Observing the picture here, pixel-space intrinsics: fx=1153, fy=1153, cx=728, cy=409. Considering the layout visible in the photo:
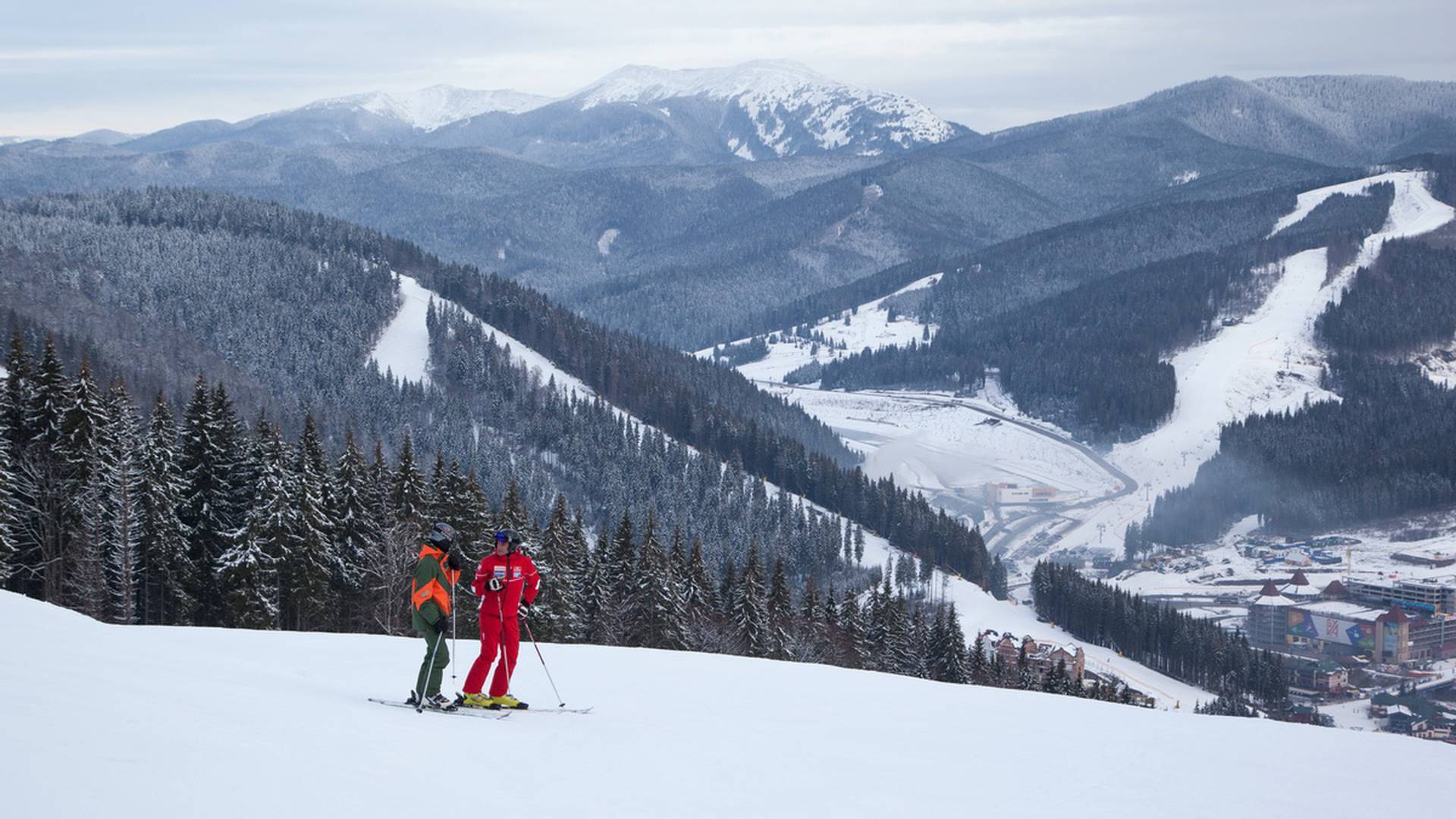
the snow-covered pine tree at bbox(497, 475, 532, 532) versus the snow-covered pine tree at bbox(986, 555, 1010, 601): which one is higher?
the snow-covered pine tree at bbox(497, 475, 532, 532)

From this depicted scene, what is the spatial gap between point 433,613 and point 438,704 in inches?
51.4

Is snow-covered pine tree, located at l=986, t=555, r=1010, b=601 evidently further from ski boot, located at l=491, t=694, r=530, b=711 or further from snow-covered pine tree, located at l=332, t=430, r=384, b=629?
ski boot, located at l=491, t=694, r=530, b=711

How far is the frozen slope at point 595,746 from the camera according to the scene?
10.8m

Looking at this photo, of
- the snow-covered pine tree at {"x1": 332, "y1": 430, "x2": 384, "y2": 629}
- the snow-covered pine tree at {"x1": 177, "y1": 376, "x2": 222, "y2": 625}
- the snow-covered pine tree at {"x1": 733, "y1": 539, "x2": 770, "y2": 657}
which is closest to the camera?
the snow-covered pine tree at {"x1": 177, "y1": 376, "x2": 222, "y2": 625}

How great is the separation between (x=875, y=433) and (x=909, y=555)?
8358 cm

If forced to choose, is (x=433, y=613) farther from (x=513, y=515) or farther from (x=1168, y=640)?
(x=1168, y=640)

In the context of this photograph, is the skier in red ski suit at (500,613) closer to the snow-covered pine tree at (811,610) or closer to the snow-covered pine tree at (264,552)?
the snow-covered pine tree at (264,552)

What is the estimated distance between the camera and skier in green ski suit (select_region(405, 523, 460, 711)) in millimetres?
15703

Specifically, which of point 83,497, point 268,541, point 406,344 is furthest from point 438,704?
point 406,344

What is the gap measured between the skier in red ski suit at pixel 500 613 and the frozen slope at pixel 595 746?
661mm

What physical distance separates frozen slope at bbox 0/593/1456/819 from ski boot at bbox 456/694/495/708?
1.97 feet

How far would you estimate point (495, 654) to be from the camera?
16.5 metres

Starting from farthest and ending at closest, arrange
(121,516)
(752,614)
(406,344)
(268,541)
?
(406,344) < (752,614) < (268,541) < (121,516)

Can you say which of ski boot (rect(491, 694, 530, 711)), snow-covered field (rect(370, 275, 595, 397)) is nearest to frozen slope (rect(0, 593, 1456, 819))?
ski boot (rect(491, 694, 530, 711))
